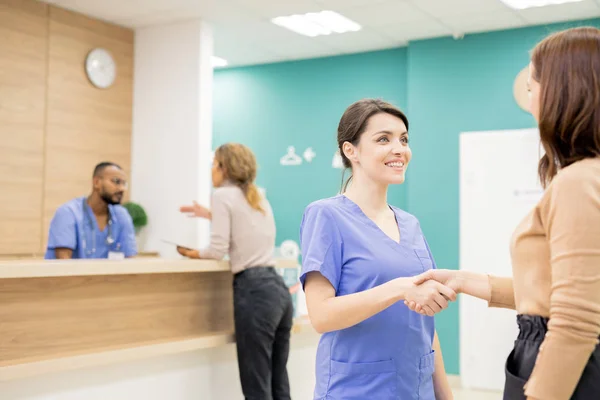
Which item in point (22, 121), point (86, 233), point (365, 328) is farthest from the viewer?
point (22, 121)

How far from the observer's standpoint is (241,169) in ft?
12.6

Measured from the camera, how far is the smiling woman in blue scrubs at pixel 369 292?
5.50ft

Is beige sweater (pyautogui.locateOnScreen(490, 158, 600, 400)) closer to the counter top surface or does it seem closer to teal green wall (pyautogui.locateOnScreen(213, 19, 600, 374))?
the counter top surface

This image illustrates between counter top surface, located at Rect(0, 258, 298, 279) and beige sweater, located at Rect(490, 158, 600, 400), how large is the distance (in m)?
2.16

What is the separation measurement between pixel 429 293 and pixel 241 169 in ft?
7.78

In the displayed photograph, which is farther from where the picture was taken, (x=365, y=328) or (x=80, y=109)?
(x=80, y=109)

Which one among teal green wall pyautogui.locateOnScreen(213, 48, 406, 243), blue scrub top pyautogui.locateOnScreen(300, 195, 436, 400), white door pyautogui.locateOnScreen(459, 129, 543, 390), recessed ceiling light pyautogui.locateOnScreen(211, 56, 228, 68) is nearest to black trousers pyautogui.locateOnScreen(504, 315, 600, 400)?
blue scrub top pyautogui.locateOnScreen(300, 195, 436, 400)

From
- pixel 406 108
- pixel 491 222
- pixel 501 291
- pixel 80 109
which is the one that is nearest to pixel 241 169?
pixel 501 291

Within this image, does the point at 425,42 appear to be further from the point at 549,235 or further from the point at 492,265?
the point at 549,235

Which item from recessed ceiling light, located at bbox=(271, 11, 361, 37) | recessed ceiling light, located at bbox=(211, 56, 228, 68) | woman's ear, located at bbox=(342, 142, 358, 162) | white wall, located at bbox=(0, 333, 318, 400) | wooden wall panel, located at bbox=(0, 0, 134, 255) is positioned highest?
recessed ceiling light, located at bbox=(271, 11, 361, 37)

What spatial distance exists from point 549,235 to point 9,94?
4.97 m

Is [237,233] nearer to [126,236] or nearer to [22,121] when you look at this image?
[126,236]

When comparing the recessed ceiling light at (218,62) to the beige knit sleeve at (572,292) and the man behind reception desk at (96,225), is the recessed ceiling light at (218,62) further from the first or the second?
the beige knit sleeve at (572,292)

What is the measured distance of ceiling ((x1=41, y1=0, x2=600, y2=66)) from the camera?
5.68 meters
